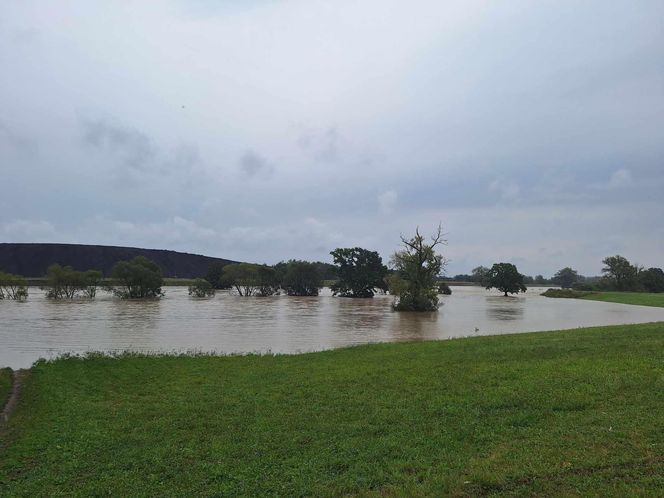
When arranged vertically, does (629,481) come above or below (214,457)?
above

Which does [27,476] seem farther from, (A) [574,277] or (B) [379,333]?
(A) [574,277]

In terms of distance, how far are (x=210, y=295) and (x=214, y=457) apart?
288 feet

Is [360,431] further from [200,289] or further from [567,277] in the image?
[567,277]

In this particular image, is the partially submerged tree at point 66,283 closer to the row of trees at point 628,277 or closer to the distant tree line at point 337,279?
the distant tree line at point 337,279

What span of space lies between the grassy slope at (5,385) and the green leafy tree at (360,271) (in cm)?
7379

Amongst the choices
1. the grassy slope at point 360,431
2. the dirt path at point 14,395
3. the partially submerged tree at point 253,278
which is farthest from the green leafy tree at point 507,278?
the dirt path at point 14,395

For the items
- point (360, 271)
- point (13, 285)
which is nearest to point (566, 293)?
point (360, 271)

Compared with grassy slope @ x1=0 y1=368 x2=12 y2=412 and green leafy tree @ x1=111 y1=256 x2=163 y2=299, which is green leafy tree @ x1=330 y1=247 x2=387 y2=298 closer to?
green leafy tree @ x1=111 y1=256 x2=163 y2=299

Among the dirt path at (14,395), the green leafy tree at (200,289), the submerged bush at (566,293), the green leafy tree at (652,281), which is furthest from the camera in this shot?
the green leafy tree at (652,281)

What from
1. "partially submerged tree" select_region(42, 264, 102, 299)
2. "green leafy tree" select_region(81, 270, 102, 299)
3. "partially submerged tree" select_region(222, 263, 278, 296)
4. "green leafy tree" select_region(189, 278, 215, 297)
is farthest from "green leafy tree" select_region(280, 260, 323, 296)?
"partially submerged tree" select_region(42, 264, 102, 299)

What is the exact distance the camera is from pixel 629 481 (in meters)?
4.43

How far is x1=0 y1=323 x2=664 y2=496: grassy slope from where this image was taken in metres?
5.02

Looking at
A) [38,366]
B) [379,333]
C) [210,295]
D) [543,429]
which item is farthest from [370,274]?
[543,429]

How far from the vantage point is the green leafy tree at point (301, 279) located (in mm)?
94312
